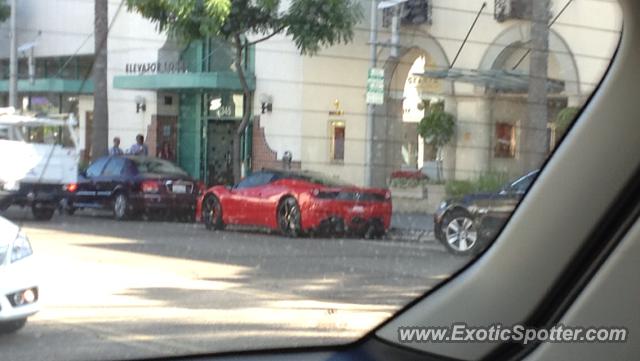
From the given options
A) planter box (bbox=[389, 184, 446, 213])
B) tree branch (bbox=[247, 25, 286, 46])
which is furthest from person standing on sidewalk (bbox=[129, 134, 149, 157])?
planter box (bbox=[389, 184, 446, 213])

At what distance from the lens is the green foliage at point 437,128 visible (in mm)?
3980

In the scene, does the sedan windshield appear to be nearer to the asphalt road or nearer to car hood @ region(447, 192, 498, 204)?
the asphalt road

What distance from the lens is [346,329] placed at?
3.59m

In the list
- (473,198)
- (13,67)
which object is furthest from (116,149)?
(473,198)

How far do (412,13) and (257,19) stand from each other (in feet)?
2.50

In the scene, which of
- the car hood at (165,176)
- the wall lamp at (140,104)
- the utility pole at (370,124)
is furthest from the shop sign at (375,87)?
the wall lamp at (140,104)

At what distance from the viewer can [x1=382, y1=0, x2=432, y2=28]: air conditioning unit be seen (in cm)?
414

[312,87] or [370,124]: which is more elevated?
[312,87]

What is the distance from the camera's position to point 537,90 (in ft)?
12.7

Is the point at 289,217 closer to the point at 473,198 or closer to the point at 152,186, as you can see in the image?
the point at 152,186

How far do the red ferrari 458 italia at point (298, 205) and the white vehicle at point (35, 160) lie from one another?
0.75m

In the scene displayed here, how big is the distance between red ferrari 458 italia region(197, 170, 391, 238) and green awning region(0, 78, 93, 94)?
0.80m

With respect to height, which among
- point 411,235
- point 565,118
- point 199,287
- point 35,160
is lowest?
point 199,287

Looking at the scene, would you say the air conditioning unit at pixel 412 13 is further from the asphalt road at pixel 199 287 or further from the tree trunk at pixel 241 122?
the asphalt road at pixel 199 287
